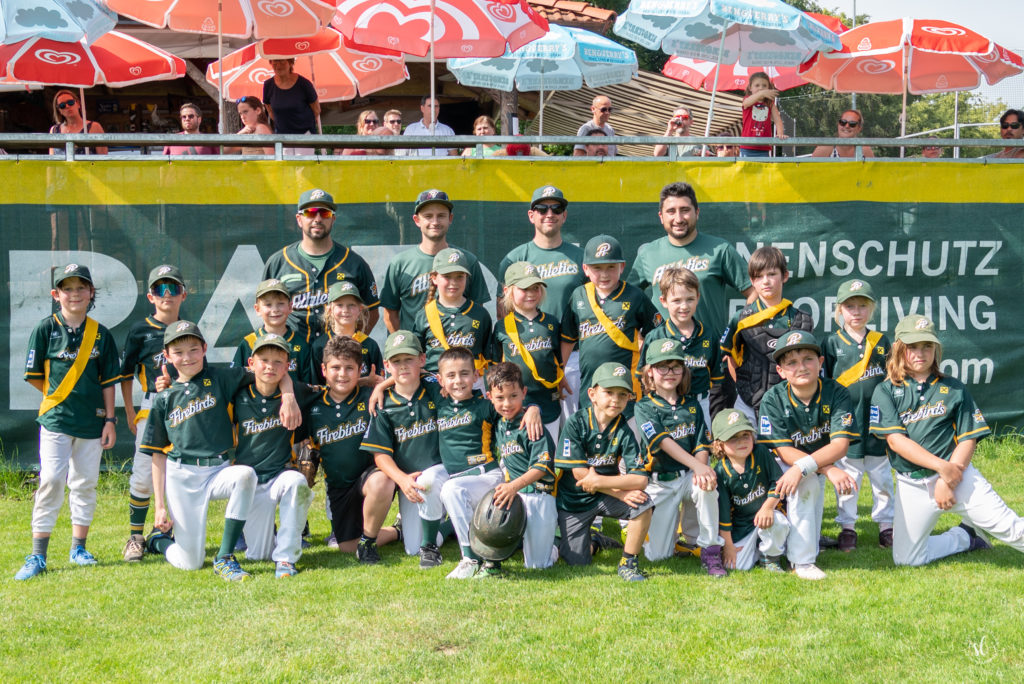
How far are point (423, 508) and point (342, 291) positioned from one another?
1.47 meters

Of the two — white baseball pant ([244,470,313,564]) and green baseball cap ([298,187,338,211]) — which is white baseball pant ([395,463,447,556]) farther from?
green baseball cap ([298,187,338,211])

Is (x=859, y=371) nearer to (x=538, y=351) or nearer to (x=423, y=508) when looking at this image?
(x=538, y=351)

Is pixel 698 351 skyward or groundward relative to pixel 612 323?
groundward

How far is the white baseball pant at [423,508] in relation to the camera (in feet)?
19.0

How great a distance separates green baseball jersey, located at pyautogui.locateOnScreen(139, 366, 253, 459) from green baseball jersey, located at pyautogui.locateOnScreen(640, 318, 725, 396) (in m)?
2.58

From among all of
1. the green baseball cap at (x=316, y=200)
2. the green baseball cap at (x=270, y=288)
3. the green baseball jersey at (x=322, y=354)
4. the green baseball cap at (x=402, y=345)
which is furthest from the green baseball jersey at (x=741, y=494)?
the green baseball cap at (x=316, y=200)

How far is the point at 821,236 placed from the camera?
791 cm

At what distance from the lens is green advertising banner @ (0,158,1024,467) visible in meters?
7.54

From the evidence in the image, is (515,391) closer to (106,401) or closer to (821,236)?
(106,401)

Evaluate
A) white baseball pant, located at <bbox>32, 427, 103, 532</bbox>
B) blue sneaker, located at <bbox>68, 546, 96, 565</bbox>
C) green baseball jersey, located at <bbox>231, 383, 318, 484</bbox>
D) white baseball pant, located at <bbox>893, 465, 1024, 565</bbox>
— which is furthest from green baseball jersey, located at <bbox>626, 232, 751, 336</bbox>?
blue sneaker, located at <bbox>68, 546, 96, 565</bbox>

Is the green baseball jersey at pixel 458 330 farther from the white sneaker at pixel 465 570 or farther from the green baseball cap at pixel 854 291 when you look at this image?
the green baseball cap at pixel 854 291

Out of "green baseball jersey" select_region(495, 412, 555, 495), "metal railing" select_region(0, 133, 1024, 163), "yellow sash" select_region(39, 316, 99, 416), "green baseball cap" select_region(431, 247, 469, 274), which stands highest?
"metal railing" select_region(0, 133, 1024, 163)

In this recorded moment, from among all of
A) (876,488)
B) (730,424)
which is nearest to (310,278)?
(730,424)

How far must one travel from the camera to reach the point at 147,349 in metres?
6.37
